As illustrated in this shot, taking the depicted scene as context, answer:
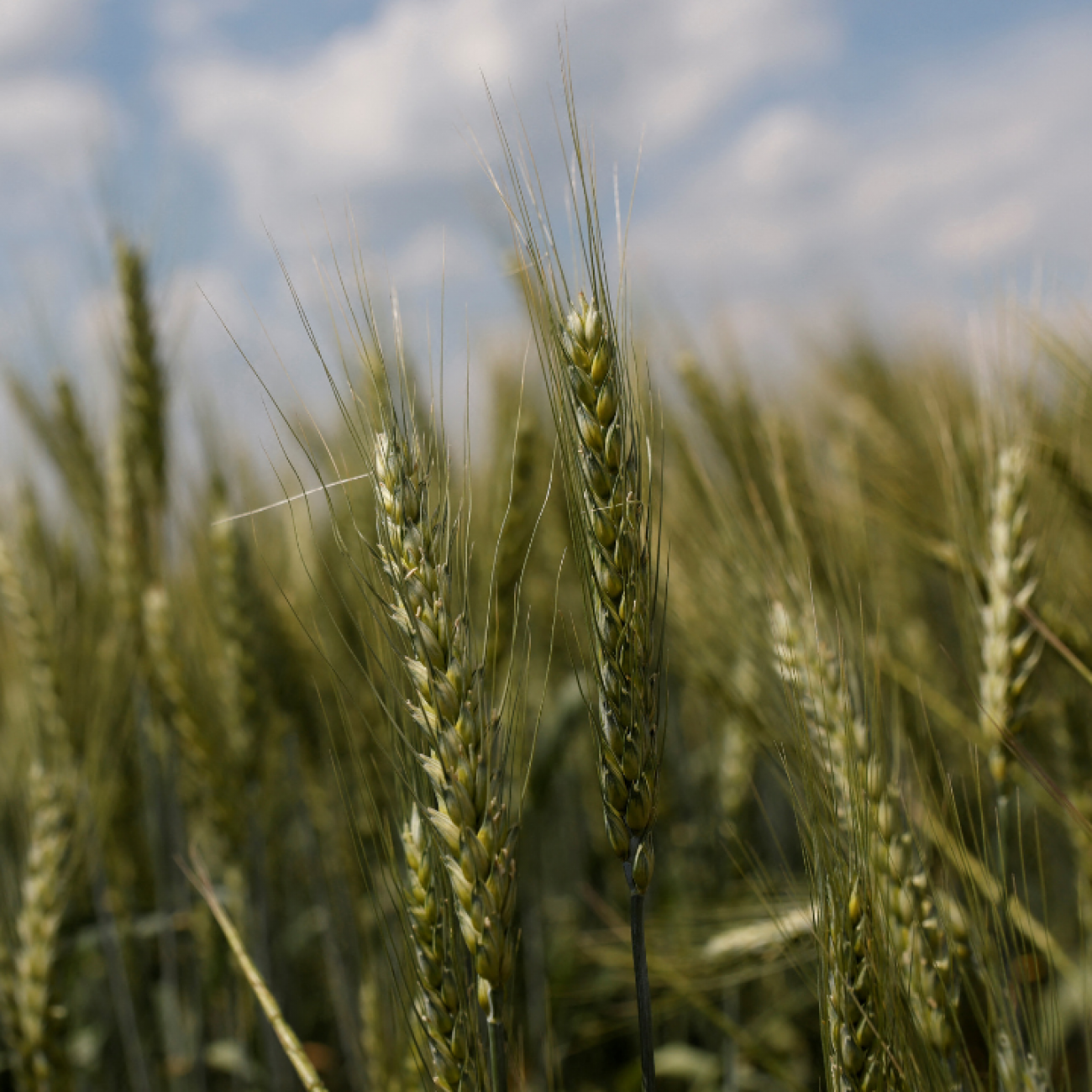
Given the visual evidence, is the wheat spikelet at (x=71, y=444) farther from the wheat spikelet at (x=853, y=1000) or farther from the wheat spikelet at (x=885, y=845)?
the wheat spikelet at (x=853, y=1000)

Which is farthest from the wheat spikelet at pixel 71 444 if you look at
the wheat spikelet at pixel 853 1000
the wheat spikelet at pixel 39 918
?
the wheat spikelet at pixel 853 1000

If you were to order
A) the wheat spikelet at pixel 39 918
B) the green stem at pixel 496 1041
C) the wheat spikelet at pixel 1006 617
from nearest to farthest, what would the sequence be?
the green stem at pixel 496 1041 < the wheat spikelet at pixel 1006 617 < the wheat spikelet at pixel 39 918

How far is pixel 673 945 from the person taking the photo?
199 centimetres

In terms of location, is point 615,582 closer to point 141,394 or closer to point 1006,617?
point 1006,617

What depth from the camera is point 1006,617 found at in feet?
4.40

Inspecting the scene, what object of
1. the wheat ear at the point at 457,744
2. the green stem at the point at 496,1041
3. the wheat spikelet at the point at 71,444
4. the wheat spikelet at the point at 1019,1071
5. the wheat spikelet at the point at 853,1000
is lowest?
the wheat spikelet at the point at 1019,1071

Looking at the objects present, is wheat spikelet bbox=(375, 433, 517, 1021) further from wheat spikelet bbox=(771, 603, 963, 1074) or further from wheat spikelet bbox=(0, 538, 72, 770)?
wheat spikelet bbox=(0, 538, 72, 770)

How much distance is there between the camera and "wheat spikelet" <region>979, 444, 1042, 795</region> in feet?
4.28

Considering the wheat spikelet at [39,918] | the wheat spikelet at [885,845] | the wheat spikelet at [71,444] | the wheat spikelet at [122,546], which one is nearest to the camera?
the wheat spikelet at [885,845]

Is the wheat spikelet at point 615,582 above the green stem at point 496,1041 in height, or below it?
above

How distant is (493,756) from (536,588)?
2.46 metres

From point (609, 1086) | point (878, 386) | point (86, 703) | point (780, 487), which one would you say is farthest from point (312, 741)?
point (878, 386)

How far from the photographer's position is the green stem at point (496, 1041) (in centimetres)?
86

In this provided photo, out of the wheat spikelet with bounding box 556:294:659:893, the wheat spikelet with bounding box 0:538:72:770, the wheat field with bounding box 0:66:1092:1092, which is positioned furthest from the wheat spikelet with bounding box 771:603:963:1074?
the wheat spikelet with bounding box 0:538:72:770
